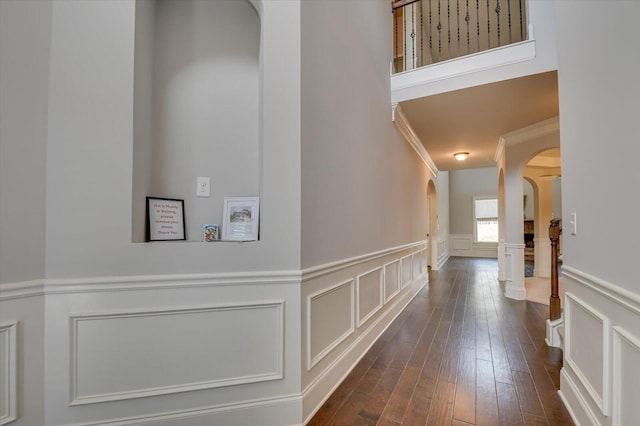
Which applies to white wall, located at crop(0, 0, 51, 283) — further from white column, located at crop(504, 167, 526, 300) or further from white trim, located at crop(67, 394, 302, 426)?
white column, located at crop(504, 167, 526, 300)

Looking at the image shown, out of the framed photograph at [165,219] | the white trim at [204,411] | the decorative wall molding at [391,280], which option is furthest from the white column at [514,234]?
the framed photograph at [165,219]

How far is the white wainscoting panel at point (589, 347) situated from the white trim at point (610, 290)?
0.12 metres

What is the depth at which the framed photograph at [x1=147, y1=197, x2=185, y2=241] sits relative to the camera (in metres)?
1.51

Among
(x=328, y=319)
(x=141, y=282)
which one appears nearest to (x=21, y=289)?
(x=141, y=282)

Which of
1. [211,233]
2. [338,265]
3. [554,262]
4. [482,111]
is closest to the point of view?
[211,233]

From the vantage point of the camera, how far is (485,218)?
982 centimetres

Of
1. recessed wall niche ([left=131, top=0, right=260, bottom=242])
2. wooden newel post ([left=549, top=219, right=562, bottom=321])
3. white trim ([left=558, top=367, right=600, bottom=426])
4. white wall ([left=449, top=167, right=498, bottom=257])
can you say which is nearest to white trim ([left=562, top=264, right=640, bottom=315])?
white trim ([left=558, top=367, right=600, bottom=426])

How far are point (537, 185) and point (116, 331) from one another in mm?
7400

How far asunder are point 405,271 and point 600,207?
283 cm

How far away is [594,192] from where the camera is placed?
1.35 meters

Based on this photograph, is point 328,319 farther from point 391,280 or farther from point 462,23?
point 462,23

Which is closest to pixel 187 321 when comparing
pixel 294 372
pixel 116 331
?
pixel 116 331

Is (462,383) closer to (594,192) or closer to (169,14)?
(594,192)

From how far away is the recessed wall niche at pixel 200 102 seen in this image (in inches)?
64.8
